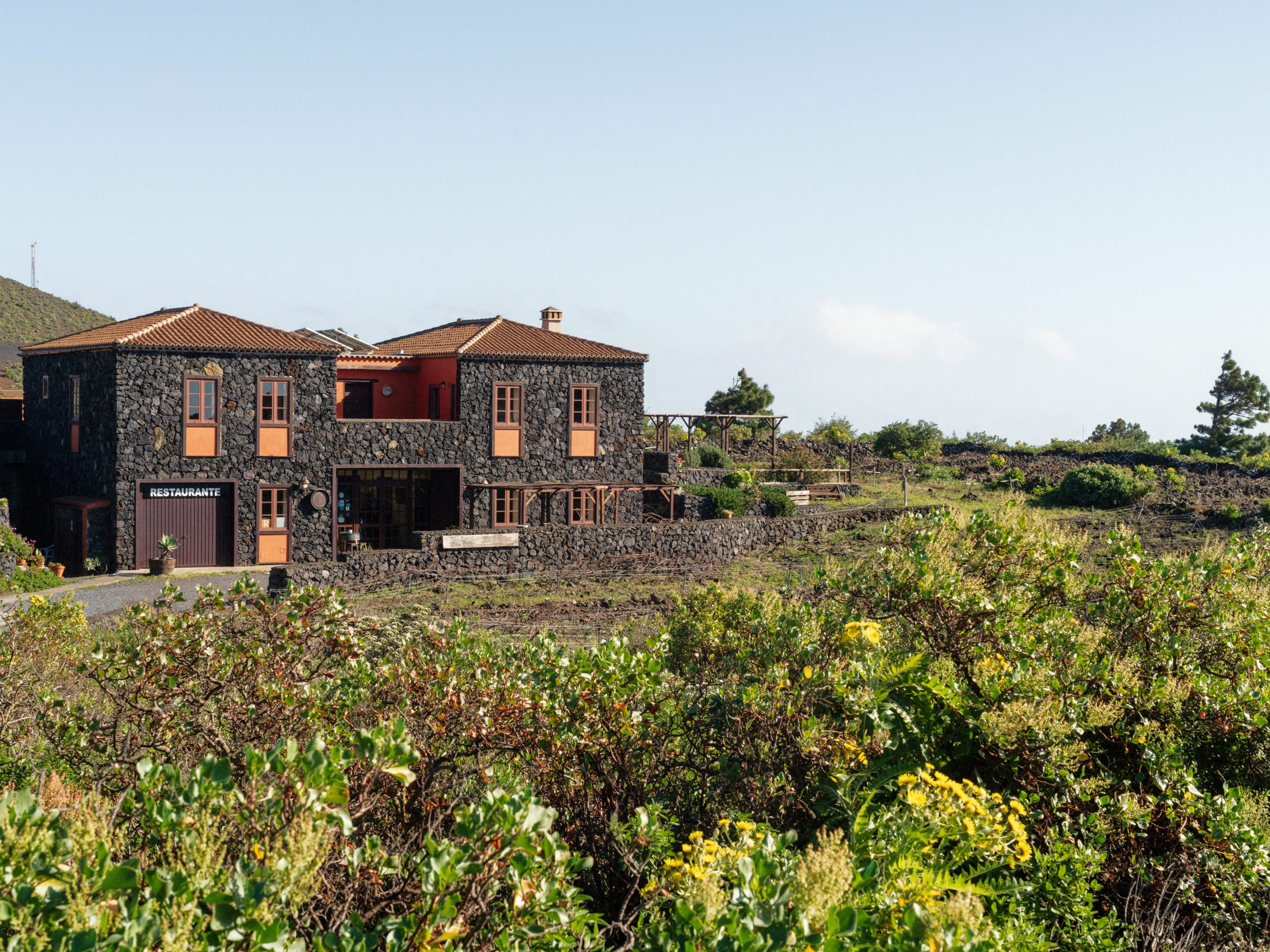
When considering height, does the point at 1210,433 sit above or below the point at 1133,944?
above

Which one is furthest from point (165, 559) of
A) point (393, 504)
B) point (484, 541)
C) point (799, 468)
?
point (799, 468)

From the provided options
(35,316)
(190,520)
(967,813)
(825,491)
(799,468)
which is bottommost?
(967,813)

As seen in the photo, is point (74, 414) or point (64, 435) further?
point (64, 435)

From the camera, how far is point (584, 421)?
30.0 metres

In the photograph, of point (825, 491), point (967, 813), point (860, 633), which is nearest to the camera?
point (967, 813)

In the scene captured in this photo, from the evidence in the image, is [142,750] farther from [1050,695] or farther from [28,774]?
[1050,695]

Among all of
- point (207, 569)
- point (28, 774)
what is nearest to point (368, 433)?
point (207, 569)

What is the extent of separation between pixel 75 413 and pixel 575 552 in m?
13.2

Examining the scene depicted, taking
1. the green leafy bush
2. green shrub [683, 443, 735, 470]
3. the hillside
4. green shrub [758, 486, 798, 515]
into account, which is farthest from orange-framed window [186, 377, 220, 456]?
the hillside

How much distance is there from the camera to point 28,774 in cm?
737

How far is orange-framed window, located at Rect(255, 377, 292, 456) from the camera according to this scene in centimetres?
2606

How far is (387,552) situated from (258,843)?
19.8 m

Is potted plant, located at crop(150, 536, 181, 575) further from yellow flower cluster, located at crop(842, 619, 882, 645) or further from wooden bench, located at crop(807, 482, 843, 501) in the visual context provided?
yellow flower cluster, located at crop(842, 619, 882, 645)

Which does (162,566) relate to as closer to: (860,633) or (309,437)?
(309,437)
